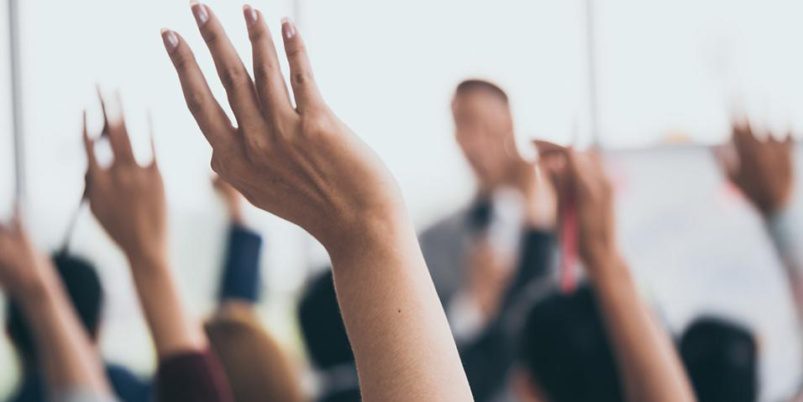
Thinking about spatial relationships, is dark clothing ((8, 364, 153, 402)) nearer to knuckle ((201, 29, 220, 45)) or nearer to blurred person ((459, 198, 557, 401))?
blurred person ((459, 198, 557, 401))

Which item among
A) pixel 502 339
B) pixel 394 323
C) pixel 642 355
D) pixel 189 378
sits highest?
pixel 394 323

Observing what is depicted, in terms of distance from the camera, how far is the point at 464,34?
3.38 meters

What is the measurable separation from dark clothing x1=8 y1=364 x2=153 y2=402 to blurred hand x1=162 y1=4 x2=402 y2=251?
229 centimetres

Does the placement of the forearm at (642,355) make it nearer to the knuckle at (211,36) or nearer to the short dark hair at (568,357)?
the short dark hair at (568,357)

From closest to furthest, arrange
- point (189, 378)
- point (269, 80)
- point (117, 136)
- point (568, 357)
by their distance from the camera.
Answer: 1. point (269, 80)
2. point (117, 136)
3. point (189, 378)
4. point (568, 357)

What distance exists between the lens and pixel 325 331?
2.76 metres

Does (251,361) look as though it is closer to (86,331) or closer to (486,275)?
(86,331)

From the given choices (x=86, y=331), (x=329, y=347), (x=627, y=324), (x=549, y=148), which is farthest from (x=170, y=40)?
(x=329, y=347)

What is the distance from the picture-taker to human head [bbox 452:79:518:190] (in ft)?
10.5

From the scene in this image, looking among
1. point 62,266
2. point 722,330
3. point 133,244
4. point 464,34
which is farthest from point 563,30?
point 133,244

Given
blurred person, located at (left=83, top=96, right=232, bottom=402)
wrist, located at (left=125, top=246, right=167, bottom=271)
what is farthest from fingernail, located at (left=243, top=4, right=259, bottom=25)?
wrist, located at (left=125, top=246, right=167, bottom=271)

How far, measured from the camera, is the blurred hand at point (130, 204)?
1.24 meters

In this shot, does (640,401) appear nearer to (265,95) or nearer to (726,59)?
(265,95)

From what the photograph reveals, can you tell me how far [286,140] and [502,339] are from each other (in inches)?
101
